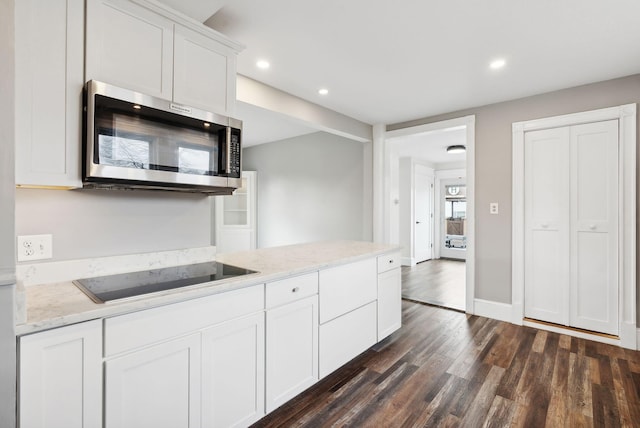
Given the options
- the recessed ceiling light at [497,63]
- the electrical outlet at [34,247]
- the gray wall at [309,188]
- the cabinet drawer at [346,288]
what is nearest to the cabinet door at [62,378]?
the electrical outlet at [34,247]

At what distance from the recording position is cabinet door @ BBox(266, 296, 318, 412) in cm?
167

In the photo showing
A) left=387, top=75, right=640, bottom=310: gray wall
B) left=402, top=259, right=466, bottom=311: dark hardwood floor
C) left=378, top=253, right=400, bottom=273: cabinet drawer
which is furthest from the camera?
left=402, top=259, right=466, bottom=311: dark hardwood floor

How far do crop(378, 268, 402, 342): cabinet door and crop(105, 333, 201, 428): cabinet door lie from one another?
1.63m

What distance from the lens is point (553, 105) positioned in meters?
3.04

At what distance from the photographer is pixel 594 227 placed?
2.86m

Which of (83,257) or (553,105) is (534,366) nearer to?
(553,105)

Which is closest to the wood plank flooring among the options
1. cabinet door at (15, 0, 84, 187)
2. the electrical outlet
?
the electrical outlet

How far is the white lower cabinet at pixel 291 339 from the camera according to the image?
5.46 ft

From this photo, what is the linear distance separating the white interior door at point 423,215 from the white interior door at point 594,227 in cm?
368

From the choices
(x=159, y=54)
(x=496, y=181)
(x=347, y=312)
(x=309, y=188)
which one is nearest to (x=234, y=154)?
(x=159, y=54)

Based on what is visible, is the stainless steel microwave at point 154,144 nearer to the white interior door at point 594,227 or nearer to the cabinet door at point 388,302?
the cabinet door at point 388,302

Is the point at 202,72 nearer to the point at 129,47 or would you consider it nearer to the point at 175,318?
the point at 129,47

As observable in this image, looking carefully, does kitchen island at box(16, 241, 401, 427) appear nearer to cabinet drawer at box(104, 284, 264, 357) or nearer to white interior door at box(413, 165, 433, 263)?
cabinet drawer at box(104, 284, 264, 357)

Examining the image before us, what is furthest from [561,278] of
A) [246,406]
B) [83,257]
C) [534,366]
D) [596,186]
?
[83,257]
